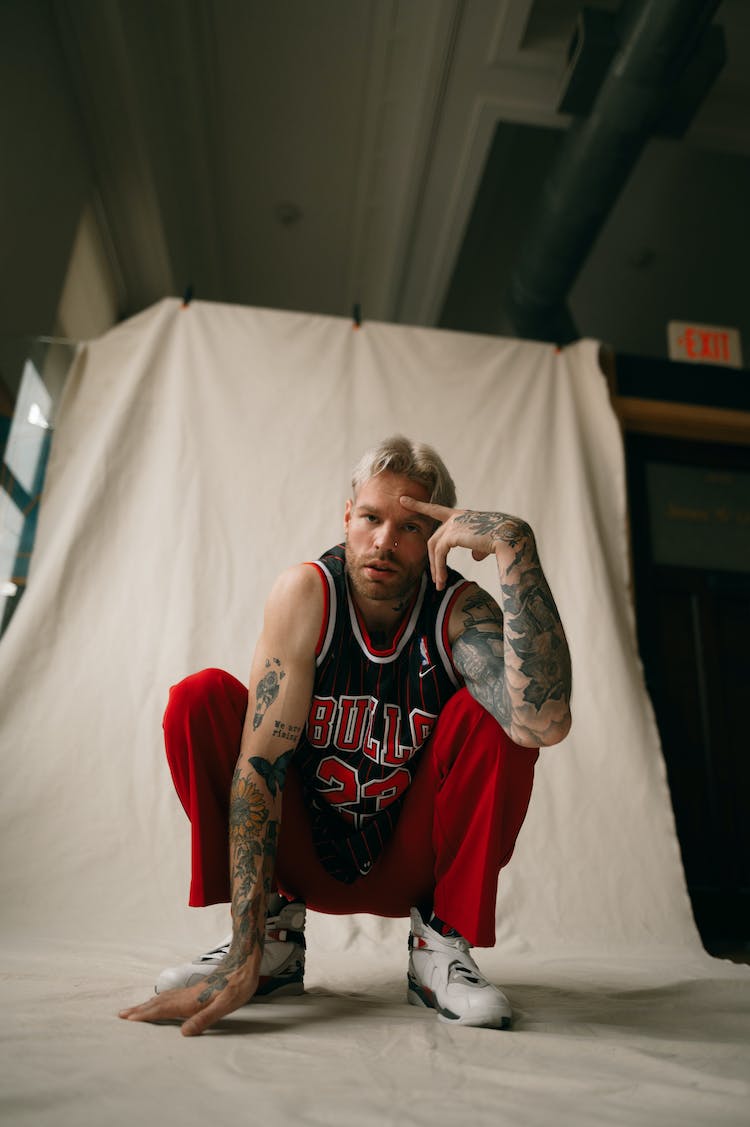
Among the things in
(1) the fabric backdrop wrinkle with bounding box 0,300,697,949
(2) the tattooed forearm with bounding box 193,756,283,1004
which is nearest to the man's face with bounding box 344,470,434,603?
(2) the tattooed forearm with bounding box 193,756,283,1004

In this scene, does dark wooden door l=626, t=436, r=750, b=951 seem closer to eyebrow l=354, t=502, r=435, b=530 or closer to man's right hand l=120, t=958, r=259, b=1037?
eyebrow l=354, t=502, r=435, b=530

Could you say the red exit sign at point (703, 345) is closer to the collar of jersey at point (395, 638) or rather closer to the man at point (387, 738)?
the man at point (387, 738)

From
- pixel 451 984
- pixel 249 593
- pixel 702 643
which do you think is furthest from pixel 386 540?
pixel 702 643

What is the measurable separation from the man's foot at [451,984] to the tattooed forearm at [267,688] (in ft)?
1.45

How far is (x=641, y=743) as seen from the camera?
2.37 meters

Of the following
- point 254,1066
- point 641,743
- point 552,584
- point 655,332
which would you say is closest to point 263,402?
point 552,584

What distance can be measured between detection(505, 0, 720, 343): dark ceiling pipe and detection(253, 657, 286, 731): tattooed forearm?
2254mm

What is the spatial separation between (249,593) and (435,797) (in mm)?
1277

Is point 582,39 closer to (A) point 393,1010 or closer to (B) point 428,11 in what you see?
(B) point 428,11

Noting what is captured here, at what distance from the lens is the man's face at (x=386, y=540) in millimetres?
1300

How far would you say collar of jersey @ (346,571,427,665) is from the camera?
4.28 feet

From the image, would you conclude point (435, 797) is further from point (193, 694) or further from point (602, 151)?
point (602, 151)

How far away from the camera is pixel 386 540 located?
130cm

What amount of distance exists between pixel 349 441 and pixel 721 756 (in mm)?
1634
